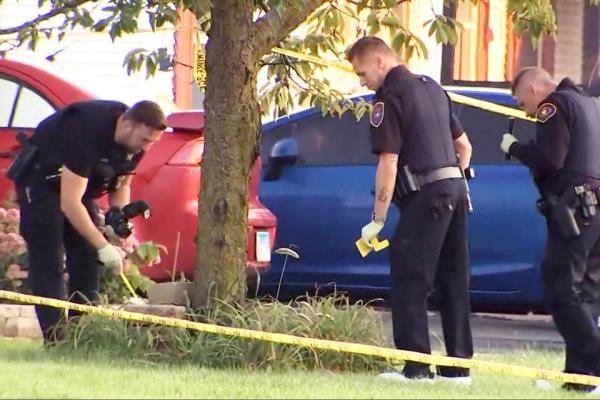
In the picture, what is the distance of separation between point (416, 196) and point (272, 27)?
1.50 metres

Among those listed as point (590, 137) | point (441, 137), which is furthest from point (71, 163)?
point (590, 137)

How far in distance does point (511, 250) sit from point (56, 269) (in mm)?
3812

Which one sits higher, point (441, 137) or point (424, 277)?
point (441, 137)

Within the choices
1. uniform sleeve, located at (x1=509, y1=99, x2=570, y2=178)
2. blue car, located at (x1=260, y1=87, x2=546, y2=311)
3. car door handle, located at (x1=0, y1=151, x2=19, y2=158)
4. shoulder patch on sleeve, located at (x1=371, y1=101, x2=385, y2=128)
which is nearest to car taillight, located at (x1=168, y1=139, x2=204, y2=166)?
blue car, located at (x1=260, y1=87, x2=546, y2=311)

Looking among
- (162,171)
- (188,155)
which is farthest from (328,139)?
(162,171)

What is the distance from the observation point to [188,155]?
1049cm

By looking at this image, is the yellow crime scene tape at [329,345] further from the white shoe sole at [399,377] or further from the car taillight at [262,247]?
the car taillight at [262,247]

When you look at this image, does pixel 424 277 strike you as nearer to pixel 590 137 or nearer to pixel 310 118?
pixel 590 137

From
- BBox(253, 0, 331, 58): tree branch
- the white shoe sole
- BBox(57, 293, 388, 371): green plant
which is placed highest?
BBox(253, 0, 331, 58): tree branch

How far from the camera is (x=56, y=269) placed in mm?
8188

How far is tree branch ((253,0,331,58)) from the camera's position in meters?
8.38

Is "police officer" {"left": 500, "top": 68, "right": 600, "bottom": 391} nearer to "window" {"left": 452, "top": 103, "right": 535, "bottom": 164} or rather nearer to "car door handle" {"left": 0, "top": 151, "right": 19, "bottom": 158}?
"window" {"left": 452, "top": 103, "right": 535, "bottom": 164}

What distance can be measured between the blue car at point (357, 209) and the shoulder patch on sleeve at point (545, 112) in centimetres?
318

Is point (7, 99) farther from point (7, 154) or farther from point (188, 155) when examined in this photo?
point (188, 155)
